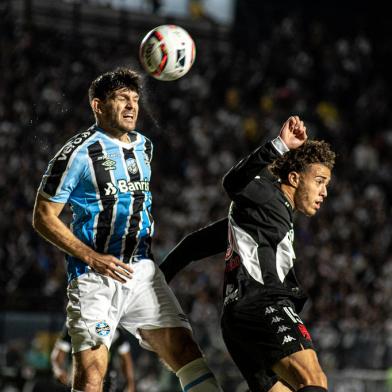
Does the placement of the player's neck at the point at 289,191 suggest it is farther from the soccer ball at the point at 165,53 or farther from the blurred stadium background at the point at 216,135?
the blurred stadium background at the point at 216,135

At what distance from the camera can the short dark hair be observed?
5.52 meters

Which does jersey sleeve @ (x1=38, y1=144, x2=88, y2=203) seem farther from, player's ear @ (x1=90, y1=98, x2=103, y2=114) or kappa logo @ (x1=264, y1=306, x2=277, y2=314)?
kappa logo @ (x1=264, y1=306, x2=277, y2=314)

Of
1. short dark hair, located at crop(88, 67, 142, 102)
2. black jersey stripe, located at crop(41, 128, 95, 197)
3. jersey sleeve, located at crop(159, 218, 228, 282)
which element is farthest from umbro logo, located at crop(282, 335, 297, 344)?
short dark hair, located at crop(88, 67, 142, 102)

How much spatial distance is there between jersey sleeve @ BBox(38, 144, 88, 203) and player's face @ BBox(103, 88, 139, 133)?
0.34 meters

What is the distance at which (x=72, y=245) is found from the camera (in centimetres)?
519

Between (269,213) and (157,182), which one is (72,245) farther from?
(157,182)

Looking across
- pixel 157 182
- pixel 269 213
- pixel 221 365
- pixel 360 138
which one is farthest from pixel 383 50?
pixel 269 213

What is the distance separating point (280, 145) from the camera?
16.8ft

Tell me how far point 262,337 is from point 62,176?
4.96 ft

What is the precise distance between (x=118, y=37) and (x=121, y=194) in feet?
47.5

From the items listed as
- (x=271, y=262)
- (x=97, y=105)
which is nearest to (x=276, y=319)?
(x=271, y=262)

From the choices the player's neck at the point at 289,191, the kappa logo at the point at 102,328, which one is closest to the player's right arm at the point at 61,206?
the kappa logo at the point at 102,328

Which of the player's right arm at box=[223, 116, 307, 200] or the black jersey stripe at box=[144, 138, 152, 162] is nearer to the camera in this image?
the player's right arm at box=[223, 116, 307, 200]

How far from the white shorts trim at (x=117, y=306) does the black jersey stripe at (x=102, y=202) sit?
215 millimetres
